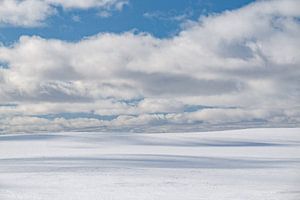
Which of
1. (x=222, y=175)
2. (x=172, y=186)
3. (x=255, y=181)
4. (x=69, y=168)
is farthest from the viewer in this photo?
(x=69, y=168)

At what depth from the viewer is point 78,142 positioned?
5859cm

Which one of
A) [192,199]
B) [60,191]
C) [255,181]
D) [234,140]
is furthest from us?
[234,140]

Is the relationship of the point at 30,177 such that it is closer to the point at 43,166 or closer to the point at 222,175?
the point at 43,166

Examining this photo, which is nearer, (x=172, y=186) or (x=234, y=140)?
(x=172, y=186)

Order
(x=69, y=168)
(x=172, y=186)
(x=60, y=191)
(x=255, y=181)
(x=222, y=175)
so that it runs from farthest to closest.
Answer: (x=69, y=168), (x=222, y=175), (x=255, y=181), (x=172, y=186), (x=60, y=191)

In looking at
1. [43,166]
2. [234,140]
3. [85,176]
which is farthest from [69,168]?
[234,140]

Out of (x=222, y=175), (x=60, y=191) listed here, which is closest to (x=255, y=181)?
(x=222, y=175)

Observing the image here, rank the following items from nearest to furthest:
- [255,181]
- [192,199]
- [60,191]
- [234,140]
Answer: [192,199], [60,191], [255,181], [234,140]

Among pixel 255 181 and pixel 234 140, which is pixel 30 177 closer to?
pixel 255 181

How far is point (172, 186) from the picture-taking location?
18719mm

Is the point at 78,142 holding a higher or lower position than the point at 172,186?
higher

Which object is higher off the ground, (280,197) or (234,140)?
(234,140)

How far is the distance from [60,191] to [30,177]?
470 centimetres

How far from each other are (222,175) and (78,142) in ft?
120
